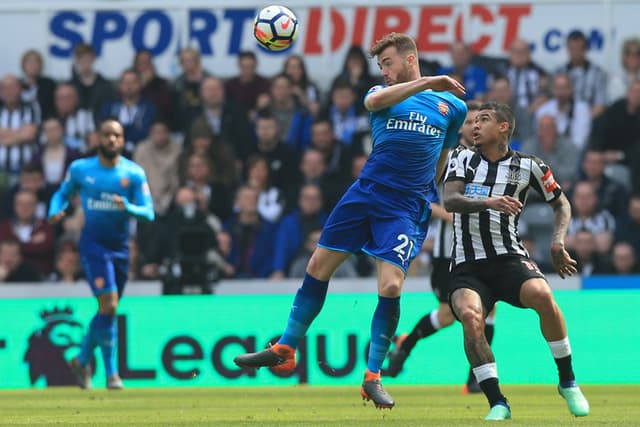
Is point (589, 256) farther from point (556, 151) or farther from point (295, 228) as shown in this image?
point (295, 228)

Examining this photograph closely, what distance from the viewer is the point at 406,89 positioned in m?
8.78

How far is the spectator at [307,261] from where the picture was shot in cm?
1686

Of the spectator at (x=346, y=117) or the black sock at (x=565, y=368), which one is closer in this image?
the black sock at (x=565, y=368)

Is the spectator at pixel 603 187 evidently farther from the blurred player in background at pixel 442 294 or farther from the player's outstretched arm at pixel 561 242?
the player's outstretched arm at pixel 561 242

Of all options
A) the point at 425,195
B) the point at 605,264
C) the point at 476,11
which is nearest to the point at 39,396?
the point at 425,195

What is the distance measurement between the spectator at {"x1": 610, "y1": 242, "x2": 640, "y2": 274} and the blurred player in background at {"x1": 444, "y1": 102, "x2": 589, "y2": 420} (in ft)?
22.9

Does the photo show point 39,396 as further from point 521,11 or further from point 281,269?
point 521,11

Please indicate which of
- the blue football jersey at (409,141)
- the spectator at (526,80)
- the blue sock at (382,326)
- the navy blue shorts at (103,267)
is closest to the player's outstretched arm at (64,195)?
the navy blue shorts at (103,267)

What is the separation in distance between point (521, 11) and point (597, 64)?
1.18m

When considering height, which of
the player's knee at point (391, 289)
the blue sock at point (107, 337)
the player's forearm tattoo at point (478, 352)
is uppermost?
the player's knee at point (391, 289)

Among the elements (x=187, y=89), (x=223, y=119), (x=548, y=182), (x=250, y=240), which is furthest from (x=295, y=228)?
(x=548, y=182)

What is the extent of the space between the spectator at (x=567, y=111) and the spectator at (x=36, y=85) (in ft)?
20.8

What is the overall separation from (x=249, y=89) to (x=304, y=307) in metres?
9.39

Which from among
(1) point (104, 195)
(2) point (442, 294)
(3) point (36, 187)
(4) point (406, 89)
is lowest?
(2) point (442, 294)
